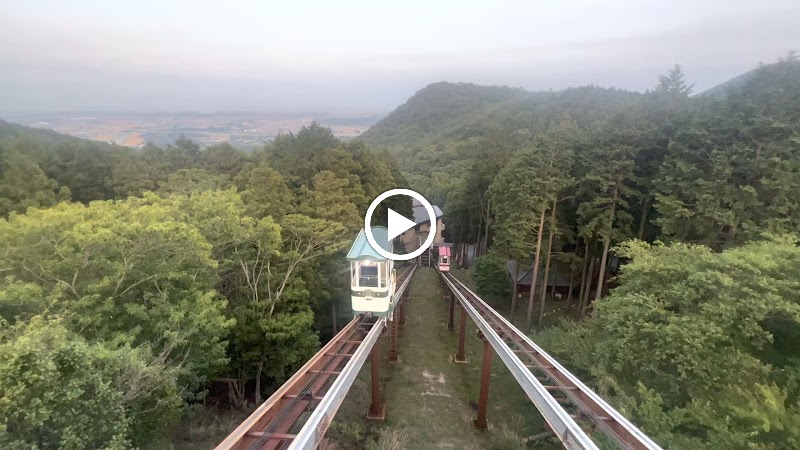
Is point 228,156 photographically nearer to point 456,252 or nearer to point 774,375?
point 456,252

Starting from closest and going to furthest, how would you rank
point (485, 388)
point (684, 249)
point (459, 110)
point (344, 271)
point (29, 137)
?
point (684, 249)
point (485, 388)
point (344, 271)
point (29, 137)
point (459, 110)

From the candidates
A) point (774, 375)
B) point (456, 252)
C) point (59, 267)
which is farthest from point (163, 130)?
point (456, 252)

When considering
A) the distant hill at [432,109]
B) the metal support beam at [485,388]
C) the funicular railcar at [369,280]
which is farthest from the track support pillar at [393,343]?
the distant hill at [432,109]

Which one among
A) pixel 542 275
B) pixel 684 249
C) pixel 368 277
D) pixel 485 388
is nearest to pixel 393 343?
pixel 368 277

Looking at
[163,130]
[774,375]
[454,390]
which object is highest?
[163,130]

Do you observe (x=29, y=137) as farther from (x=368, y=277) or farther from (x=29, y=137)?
(x=368, y=277)
